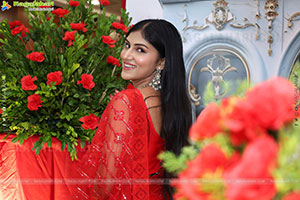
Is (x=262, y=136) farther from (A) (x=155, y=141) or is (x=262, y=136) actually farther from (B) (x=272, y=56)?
(B) (x=272, y=56)

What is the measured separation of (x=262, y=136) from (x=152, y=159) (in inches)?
36.1

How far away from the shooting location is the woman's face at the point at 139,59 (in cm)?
126

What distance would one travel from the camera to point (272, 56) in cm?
198

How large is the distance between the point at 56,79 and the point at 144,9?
124 centimetres

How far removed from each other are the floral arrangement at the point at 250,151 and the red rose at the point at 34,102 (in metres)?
1.18

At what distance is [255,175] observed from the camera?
26cm

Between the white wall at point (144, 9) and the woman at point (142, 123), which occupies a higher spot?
the white wall at point (144, 9)

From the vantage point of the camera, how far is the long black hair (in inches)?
46.4

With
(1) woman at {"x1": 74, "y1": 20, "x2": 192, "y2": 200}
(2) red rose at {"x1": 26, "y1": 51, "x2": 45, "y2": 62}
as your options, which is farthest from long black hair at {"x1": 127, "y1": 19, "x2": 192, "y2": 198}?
(2) red rose at {"x1": 26, "y1": 51, "x2": 45, "y2": 62}

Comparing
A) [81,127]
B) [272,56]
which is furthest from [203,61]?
[81,127]

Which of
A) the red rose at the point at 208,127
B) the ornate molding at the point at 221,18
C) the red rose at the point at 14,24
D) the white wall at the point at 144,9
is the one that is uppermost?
the white wall at the point at 144,9

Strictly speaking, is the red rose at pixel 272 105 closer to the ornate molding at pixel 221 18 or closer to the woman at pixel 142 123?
the woman at pixel 142 123

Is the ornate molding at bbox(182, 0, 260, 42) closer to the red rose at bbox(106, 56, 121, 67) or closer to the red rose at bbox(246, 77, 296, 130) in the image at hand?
the red rose at bbox(106, 56, 121, 67)

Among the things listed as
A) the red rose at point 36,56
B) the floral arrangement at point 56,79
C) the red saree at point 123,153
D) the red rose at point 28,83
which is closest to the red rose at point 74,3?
the floral arrangement at point 56,79
